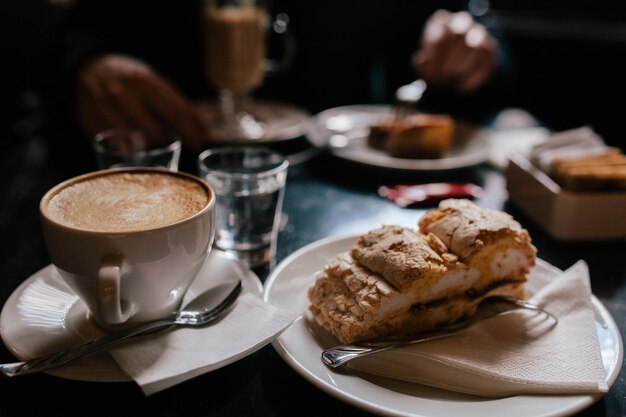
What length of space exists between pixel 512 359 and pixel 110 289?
0.46 metres

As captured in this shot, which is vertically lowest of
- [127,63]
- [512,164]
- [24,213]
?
[24,213]

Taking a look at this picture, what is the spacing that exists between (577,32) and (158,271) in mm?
2633

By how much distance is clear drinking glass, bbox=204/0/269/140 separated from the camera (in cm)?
161

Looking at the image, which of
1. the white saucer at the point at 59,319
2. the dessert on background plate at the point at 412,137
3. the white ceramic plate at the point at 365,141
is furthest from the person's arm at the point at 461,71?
the white saucer at the point at 59,319

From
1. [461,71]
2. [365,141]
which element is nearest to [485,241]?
[365,141]

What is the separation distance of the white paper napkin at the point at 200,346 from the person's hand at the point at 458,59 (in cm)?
121

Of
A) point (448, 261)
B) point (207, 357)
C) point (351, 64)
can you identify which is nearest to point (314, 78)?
point (351, 64)

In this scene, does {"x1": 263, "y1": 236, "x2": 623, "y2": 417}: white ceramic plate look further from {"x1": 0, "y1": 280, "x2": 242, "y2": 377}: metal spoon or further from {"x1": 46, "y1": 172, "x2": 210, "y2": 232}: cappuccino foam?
{"x1": 46, "y1": 172, "x2": 210, "y2": 232}: cappuccino foam

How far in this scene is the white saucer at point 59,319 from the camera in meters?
0.63

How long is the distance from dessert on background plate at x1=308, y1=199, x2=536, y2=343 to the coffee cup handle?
0.79ft

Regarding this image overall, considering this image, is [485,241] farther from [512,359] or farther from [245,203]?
[245,203]

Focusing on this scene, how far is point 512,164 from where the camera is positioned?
1212 mm

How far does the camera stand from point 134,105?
4.59ft

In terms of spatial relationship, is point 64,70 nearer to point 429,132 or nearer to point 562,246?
point 429,132
